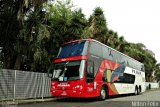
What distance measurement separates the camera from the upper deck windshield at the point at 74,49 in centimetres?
1769

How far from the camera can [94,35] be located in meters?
32.3

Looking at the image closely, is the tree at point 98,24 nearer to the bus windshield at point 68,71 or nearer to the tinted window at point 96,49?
the tinted window at point 96,49

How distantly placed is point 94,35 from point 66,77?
15.4 metres

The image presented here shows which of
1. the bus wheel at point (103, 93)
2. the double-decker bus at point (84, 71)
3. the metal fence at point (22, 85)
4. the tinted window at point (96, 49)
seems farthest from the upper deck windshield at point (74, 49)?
the bus wheel at point (103, 93)

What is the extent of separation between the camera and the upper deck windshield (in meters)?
17.7

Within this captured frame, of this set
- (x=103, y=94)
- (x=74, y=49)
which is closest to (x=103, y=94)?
(x=103, y=94)

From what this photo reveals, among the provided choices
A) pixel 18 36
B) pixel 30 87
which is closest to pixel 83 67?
pixel 30 87

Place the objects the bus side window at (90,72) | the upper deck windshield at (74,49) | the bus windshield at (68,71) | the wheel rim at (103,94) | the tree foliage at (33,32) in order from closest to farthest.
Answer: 1. the bus windshield at (68,71)
2. the bus side window at (90,72)
3. the upper deck windshield at (74,49)
4. the wheel rim at (103,94)
5. the tree foliage at (33,32)

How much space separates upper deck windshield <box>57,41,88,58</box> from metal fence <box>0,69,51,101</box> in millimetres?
2704

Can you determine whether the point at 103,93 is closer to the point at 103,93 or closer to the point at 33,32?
the point at 103,93

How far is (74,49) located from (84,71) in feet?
6.36

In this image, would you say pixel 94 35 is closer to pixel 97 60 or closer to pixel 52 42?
pixel 52 42

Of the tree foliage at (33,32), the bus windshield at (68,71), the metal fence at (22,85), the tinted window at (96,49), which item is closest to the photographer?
the metal fence at (22,85)

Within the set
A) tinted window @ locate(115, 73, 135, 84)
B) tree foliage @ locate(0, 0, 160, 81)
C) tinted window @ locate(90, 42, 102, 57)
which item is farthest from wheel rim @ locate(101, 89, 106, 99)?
tree foliage @ locate(0, 0, 160, 81)
